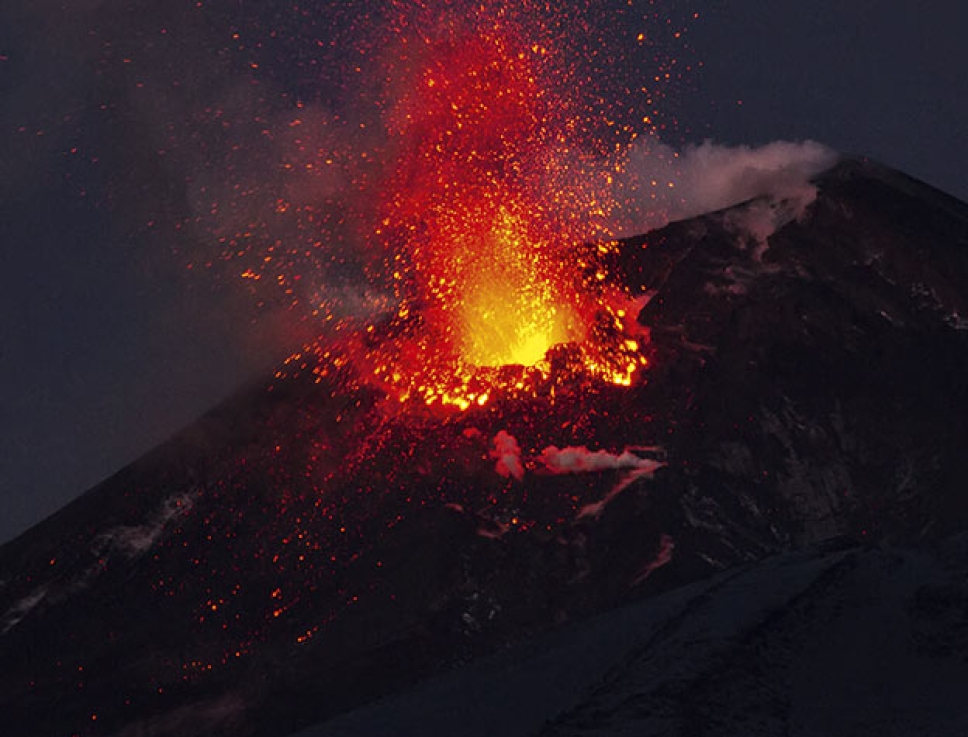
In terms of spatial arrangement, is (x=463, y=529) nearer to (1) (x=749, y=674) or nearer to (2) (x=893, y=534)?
(2) (x=893, y=534)

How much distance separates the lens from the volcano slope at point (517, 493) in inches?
1270

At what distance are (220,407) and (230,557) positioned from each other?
32.7ft

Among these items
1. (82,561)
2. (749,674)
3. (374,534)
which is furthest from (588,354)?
(749,674)

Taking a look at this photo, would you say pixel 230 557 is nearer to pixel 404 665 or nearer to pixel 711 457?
pixel 404 665

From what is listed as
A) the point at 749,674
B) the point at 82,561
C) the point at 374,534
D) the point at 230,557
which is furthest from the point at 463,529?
the point at 749,674

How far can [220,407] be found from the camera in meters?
48.1

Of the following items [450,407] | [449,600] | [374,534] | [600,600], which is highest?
[450,407]

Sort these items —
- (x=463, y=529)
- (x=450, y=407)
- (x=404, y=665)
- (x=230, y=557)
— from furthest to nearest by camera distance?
(x=450, y=407), (x=230, y=557), (x=463, y=529), (x=404, y=665)

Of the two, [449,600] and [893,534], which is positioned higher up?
[449,600]

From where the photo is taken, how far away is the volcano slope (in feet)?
106

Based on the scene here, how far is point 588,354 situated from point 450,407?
5.22m

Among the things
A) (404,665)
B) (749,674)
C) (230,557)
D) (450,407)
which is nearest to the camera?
(749,674)

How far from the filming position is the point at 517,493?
36281 mm

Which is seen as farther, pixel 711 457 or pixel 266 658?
pixel 711 457
